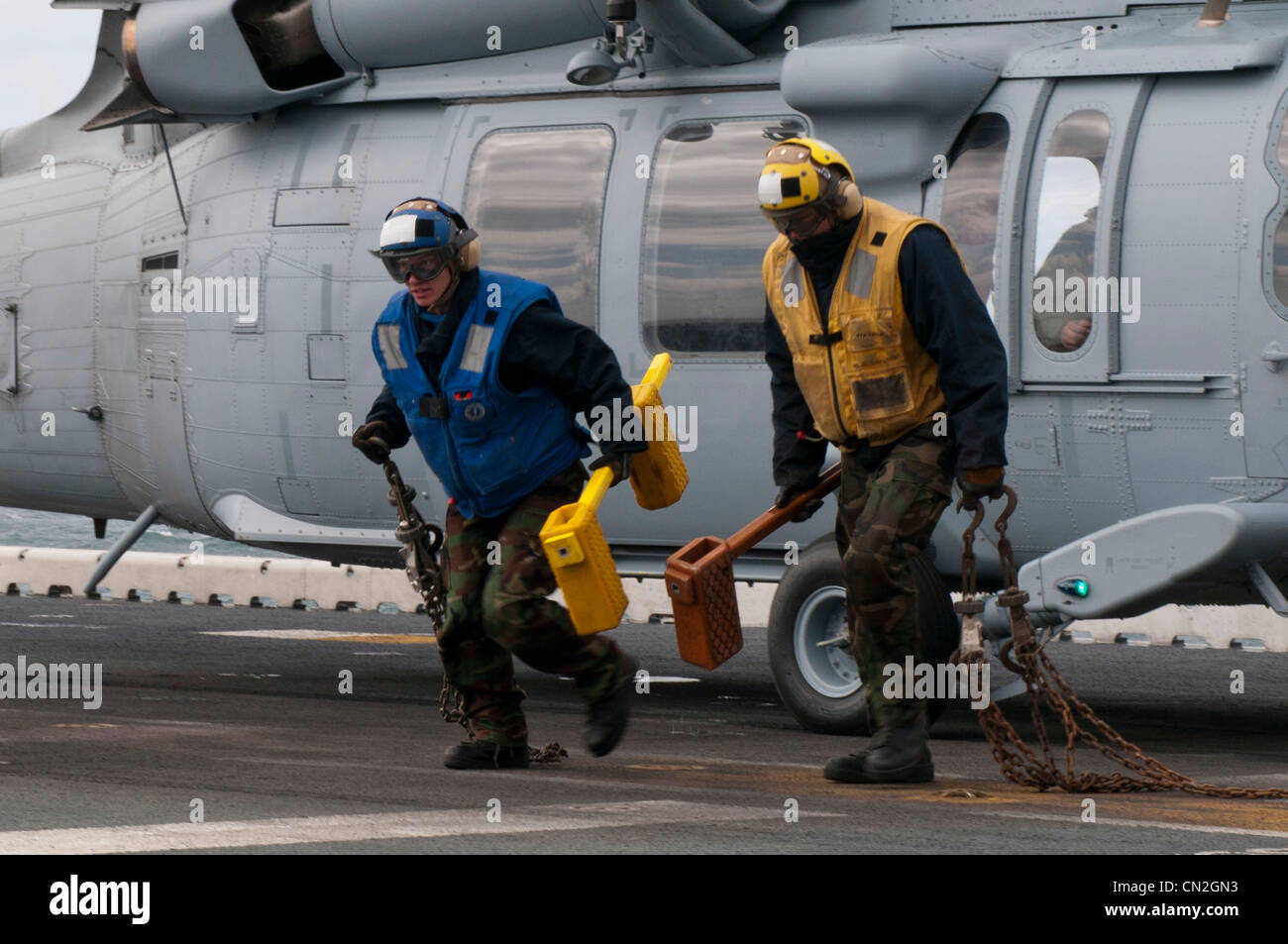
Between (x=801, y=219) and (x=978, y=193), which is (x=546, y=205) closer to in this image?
(x=978, y=193)

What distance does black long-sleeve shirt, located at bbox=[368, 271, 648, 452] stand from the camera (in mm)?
7395

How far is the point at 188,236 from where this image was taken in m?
11.5

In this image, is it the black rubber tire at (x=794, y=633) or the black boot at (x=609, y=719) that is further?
the black rubber tire at (x=794, y=633)

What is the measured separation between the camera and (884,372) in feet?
23.5

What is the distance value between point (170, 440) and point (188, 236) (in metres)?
1.11

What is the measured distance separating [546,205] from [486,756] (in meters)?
3.45

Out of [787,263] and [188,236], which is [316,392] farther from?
[787,263]

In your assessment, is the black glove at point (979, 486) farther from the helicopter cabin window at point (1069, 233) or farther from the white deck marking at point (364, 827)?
the helicopter cabin window at point (1069, 233)

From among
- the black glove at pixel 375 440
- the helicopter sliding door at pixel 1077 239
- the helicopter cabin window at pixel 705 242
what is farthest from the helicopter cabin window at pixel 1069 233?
the black glove at pixel 375 440

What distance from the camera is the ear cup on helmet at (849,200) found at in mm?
7176

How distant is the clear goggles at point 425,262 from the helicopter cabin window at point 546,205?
2557mm

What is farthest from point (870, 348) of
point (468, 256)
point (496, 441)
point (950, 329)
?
point (468, 256)

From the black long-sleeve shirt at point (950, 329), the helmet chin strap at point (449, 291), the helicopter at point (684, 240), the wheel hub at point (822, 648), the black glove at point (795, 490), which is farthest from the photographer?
the wheel hub at point (822, 648)

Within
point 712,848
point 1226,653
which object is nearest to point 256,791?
point 712,848
